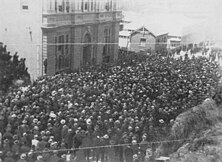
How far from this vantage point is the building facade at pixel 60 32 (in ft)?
7.34

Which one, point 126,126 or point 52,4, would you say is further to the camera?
point 126,126

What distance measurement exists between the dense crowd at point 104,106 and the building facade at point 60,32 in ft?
0.35

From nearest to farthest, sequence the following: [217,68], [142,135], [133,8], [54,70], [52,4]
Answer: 1. [52,4]
2. [54,70]
3. [133,8]
4. [142,135]
5. [217,68]

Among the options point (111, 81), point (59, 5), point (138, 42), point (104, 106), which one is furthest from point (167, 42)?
point (59, 5)

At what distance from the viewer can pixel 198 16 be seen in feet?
9.36

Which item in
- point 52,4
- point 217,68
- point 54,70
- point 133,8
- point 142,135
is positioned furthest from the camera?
point 217,68

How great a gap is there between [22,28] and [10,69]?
278 millimetres

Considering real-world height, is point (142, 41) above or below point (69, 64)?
above

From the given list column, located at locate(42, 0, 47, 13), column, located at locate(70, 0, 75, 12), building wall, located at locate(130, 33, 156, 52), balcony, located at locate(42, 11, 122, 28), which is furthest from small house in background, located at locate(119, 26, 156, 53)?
column, located at locate(42, 0, 47, 13)

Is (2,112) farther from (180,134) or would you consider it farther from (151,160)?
(180,134)

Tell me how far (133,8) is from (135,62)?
0.40m

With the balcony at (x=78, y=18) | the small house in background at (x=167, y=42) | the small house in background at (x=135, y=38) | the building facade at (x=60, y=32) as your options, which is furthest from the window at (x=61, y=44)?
the small house in background at (x=167, y=42)

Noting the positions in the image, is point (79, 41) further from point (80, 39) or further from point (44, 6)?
point (44, 6)

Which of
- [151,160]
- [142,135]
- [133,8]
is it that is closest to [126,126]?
[142,135]
